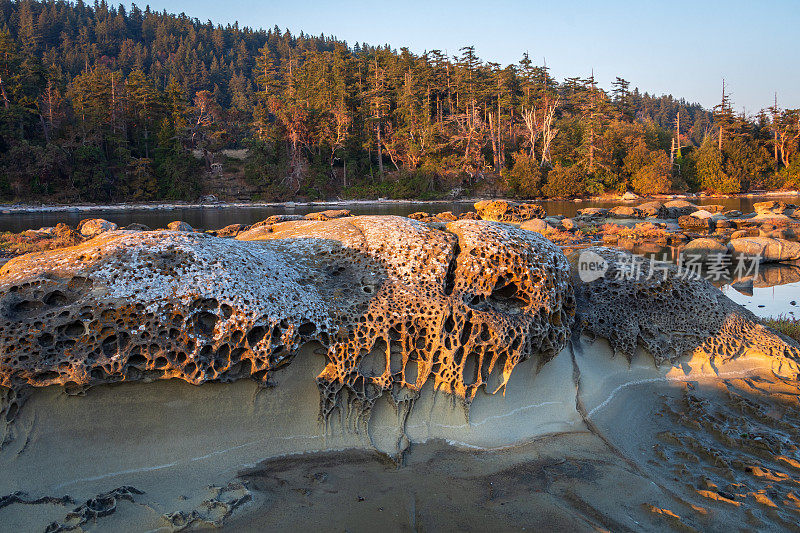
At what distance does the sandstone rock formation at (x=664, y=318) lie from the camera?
640cm

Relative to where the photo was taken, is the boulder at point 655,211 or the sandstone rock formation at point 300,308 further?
the boulder at point 655,211

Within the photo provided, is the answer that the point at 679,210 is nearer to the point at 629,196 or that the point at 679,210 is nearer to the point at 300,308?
the point at 629,196

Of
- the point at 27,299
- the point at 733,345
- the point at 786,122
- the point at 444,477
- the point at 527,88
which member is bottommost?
the point at 444,477

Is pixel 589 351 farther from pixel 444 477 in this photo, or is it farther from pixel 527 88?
pixel 527 88

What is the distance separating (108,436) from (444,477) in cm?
284

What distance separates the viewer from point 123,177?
47.3m

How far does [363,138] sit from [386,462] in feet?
188

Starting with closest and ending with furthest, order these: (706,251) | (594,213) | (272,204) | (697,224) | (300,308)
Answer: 1. (300,308)
2. (706,251)
3. (697,224)
4. (594,213)
5. (272,204)

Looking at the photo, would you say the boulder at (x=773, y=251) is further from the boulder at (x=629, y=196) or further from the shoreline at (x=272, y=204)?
the boulder at (x=629, y=196)

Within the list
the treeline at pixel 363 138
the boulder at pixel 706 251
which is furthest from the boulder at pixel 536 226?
the treeline at pixel 363 138

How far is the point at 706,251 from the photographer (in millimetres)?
16641

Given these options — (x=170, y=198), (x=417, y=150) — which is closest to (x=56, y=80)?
(x=170, y=198)

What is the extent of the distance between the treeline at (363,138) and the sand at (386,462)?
158 ft

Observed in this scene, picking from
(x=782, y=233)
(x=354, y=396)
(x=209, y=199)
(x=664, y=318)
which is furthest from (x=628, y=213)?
(x=209, y=199)
